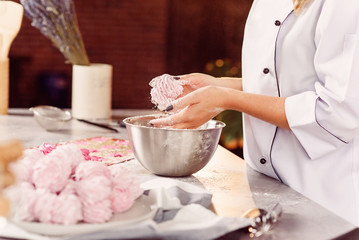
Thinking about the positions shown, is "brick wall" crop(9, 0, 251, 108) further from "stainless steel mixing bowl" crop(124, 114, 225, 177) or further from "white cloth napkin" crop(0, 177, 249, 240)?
"white cloth napkin" crop(0, 177, 249, 240)

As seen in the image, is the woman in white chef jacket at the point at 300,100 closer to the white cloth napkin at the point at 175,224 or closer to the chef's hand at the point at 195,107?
the chef's hand at the point at 195,107

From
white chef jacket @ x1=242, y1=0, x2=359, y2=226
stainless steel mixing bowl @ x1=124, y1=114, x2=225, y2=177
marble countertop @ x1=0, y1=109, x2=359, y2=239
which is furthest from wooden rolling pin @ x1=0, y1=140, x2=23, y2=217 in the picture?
white chef jacket @ x1=242, y1=0, x2=359, y2=226

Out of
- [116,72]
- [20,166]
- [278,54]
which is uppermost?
[278,54]

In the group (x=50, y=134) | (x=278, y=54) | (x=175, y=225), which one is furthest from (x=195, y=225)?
(x=50, y=134)

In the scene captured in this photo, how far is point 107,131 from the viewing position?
2.15 meters

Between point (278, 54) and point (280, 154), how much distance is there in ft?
0.90

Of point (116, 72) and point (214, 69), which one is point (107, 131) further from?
point (116, 72)

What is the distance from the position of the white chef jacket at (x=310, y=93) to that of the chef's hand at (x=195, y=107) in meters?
0.18

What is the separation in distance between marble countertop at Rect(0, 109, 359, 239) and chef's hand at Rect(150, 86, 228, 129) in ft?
0.49

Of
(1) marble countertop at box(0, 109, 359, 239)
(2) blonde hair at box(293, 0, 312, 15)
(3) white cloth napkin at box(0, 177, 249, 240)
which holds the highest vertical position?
(2) blonde hair at box(293, 0, 312, 15)

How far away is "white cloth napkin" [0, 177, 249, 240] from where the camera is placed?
2.88ft

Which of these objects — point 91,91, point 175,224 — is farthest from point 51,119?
point 175,224

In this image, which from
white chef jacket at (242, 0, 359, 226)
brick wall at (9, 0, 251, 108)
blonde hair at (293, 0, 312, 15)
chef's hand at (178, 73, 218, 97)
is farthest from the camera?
brick wall at (9, 0, 251, 108)

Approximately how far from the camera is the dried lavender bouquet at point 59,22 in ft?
7.53
